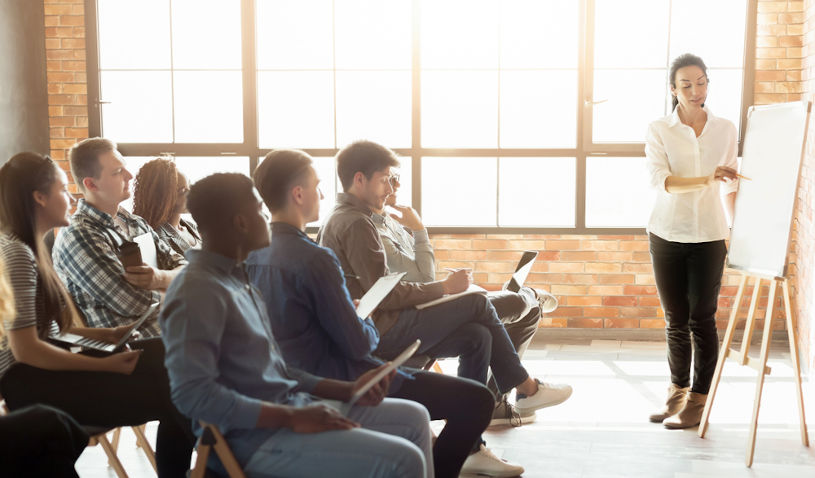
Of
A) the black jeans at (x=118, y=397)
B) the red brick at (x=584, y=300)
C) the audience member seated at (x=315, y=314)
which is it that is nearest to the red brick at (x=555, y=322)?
A: the red brick at (x=584, y=300)

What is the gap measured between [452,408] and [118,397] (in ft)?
2.99

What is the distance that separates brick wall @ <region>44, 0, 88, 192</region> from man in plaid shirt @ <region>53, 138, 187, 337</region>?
2.59 meters

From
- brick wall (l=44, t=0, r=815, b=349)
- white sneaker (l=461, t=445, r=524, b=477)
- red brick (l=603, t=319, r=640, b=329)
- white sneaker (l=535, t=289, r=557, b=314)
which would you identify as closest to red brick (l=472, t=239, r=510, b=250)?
brick wall (l=44, t=0, r=815, b=349)

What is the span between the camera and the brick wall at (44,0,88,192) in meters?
5.23

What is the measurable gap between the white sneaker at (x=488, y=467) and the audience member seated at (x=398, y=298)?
251 mm

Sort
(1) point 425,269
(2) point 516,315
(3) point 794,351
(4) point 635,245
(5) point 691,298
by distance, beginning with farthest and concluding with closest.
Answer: (4) point 635,245, (5) point 691,298, (2) point 516,315, (1) point 425,269, (3) point 794,351

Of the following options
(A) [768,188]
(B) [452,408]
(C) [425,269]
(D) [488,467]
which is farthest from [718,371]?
(B) [452,408]

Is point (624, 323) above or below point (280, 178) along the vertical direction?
below

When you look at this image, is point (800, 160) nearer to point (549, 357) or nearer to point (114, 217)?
point (549, 357)

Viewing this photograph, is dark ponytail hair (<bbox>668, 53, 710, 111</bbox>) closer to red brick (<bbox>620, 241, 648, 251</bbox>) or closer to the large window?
the large window

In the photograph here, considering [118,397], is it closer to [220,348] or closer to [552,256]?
[220,348]

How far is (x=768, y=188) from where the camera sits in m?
3.24

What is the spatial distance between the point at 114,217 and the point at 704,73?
234 cm

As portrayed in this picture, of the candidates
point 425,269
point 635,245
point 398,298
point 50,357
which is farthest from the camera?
point 635,245
